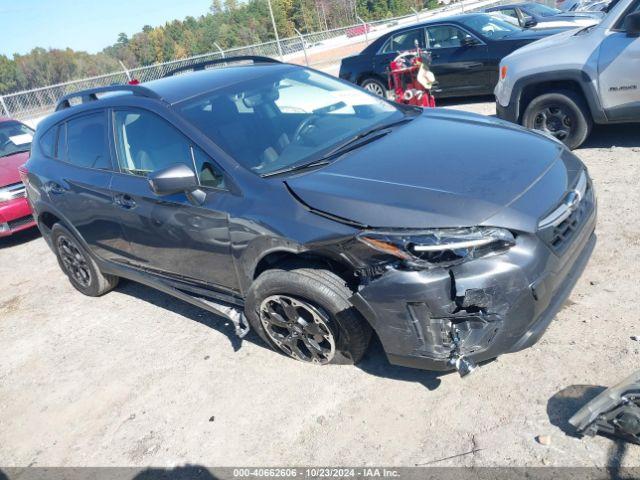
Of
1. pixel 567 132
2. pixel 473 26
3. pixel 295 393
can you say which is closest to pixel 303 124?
pixel 295 393

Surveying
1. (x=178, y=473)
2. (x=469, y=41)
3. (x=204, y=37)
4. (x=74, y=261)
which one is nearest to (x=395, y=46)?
(x=469, y=41)

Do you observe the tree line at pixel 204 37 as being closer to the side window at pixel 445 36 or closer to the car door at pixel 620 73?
the side window at pixel 445 36

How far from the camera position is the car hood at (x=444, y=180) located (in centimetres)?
259

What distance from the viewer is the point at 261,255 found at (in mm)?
3111

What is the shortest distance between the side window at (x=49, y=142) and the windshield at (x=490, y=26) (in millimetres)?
7039

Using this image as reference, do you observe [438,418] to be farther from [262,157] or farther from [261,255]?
[262,157]

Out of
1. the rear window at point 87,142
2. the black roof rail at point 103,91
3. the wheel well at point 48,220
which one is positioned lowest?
the wheel well at point 48,220

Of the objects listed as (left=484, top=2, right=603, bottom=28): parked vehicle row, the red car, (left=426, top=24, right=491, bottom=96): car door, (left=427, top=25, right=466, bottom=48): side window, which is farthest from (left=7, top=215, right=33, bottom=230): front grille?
(left=484, top=2, right=603, bottom=28): parked vehicle row

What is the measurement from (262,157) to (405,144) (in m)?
0.90

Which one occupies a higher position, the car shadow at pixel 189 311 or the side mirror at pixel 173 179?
the side mirror at pixel 173 179

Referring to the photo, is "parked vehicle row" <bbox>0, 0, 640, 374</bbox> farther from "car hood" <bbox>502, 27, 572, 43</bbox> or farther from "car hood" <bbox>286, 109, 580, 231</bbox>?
"car hood" <bbox>502, 27, 572, 43</bbox>

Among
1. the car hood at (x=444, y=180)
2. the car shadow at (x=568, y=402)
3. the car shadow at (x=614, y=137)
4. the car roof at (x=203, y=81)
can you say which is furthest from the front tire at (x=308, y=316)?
the car shadow at (x=614, y=137)

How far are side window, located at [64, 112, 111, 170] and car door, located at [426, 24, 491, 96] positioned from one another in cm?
673

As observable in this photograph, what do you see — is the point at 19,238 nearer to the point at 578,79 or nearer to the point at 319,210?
the point at 319,210
